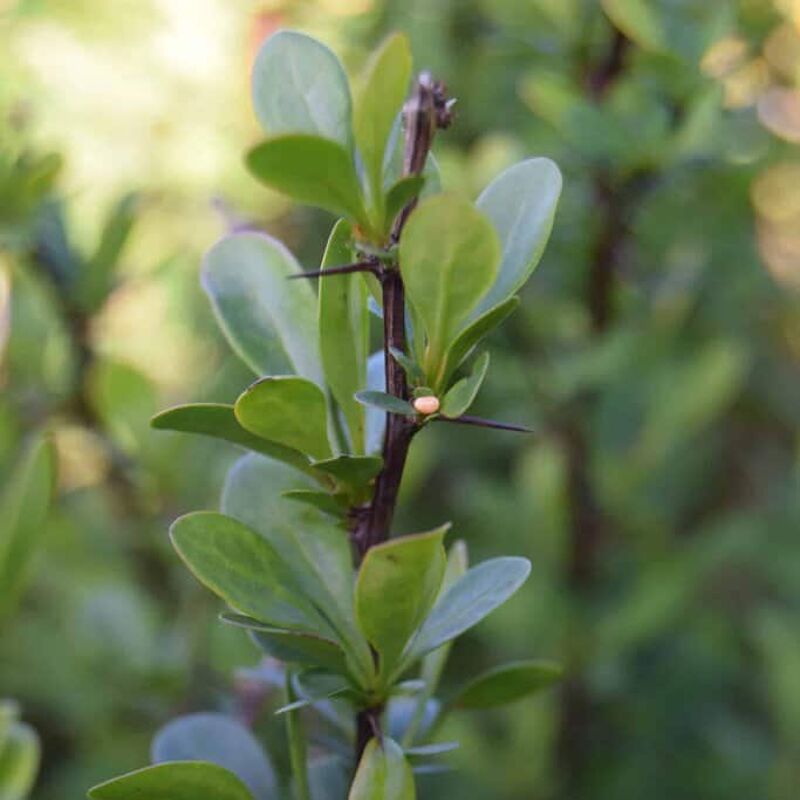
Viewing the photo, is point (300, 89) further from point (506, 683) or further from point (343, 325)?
point (506, 683)

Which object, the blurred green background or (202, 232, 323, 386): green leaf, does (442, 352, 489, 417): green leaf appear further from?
the blurred green background

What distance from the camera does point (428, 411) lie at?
1.16 ft

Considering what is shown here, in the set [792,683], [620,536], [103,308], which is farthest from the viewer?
[620,536]

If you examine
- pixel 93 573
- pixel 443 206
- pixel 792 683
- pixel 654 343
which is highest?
pixel 443 206

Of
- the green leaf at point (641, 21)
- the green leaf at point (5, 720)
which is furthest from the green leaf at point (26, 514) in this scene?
the green leaf at point (641, 21)

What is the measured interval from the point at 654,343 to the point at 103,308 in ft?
1.49

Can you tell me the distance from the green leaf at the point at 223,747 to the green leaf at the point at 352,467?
0.45 ft

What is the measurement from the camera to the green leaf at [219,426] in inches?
14.3

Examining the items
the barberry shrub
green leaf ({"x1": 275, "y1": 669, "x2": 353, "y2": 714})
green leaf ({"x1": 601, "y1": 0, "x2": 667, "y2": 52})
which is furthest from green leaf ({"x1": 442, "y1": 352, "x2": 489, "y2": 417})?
green leaf ({"x1": 601, "y1": 0, "x2": 667, "y2": 52})

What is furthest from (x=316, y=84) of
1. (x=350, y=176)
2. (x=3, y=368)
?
(x=3, y=368)

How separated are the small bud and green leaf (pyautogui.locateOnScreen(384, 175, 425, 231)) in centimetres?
6

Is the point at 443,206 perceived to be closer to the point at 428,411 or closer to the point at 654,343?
the point at 428,411

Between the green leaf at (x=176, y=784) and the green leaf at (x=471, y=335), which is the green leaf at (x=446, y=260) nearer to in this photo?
the green leaf at (x=471, y=335)

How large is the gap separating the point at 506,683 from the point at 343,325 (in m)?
0.16
